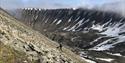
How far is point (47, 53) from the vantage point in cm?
2520

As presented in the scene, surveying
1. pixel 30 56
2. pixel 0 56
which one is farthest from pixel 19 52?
pixel 0 56

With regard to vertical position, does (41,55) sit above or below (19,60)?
above

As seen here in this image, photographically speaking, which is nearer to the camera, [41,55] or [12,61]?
[12,61]

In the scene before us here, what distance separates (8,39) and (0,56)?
4507mm

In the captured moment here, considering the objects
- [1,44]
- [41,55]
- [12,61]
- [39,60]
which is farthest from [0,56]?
[41,55]

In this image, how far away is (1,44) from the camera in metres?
21.6

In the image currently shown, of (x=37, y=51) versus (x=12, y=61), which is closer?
(x=12, y=61)

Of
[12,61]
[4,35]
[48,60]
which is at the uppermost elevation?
[4,35]

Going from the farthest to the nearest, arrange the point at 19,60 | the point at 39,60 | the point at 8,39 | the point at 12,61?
the point at 8,39 < the point at 39,60 < the point at 19,60 < the point at 12,61

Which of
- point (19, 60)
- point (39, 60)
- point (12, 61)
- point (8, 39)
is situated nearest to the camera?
point (12, 61)

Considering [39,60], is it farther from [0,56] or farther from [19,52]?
[0,56]

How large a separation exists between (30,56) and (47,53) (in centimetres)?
255

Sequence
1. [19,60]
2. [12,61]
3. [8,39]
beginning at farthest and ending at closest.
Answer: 1. [8,39]
2. [19,60]
3. [12,61]

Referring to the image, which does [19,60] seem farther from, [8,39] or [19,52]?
[8,39]
